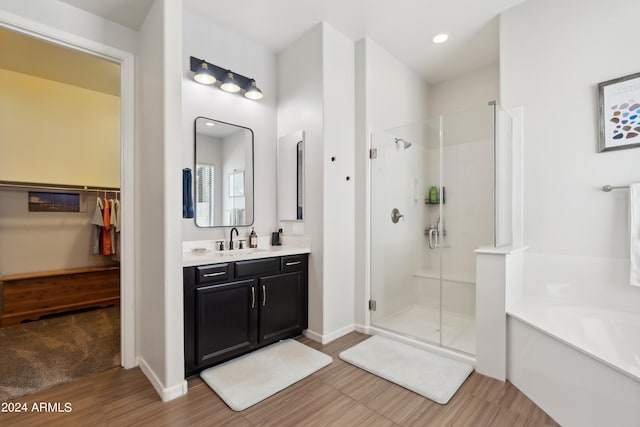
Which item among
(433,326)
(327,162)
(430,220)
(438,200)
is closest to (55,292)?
(327,162)

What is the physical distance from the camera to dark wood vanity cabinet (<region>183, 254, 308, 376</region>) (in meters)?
2.09

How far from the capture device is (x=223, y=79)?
272 centimetres

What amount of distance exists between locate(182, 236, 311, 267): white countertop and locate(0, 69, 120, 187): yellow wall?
250cm

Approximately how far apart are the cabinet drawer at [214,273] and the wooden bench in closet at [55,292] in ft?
8.52

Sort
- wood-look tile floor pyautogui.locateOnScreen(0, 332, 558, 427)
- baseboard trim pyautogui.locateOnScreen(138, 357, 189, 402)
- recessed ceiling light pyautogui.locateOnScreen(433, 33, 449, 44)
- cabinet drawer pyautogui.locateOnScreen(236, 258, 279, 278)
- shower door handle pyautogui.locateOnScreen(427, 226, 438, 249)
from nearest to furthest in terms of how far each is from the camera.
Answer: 1. wood-look tile floor pyautogui.locateOnScreen(0, 332, 558, 427)
2. baseboard trim pyautogui.locateOnScreen(138, 357, 189, 402)
3. cabinet drawer pyautogui.locateOnScreen(236, 258, 279, 278)
4. recessed ceiling light pyautogui.locateOnScreen(433, 33, 449, 44)
5. shower door handle pyautogui.locateOnScreen(427, 226, 438, 249)

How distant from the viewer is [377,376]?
2.16m

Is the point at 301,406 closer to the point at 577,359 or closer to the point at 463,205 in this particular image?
the point at 577,359

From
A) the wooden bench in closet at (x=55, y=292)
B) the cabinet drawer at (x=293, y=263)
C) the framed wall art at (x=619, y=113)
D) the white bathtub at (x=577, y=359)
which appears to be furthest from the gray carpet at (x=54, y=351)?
the framed wall art at (x=619, y=113)

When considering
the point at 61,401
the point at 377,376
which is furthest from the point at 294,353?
the point at 61,401

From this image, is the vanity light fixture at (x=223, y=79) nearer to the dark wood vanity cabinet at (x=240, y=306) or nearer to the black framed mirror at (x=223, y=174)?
the black framed mirror at (x=223, y=174)

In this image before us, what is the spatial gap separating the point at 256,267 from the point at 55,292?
115 inches

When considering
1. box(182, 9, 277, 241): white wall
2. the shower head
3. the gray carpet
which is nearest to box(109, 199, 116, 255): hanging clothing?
the gray carpet

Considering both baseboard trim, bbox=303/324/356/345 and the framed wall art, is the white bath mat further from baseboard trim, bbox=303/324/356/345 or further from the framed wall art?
the framed wall art

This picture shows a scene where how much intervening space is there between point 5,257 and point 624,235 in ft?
20.0
